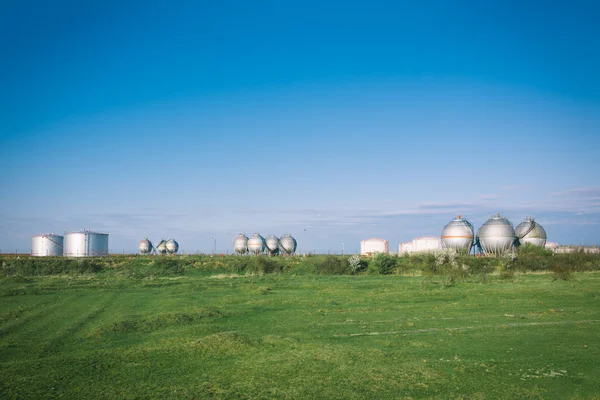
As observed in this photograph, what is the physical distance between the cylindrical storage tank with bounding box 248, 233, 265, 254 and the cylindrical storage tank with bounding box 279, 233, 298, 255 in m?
4.22

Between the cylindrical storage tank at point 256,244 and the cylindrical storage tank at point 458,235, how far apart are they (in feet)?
152

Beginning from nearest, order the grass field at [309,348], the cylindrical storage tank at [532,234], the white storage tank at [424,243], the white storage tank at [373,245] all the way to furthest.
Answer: the grass field at [309,348] < the cylindrical storage tank at [532,234] < the white storage tank at [424,243] < the white storage tank at [373,245]

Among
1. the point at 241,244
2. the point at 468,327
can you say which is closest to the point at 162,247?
the point at 241,244

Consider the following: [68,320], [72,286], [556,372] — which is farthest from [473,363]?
[72,286]

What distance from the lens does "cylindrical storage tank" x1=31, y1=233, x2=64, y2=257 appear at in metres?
94.1

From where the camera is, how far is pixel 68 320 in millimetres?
22766

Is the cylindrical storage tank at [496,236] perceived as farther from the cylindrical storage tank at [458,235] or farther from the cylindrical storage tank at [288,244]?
the cylindrical storage tank at [288,244]

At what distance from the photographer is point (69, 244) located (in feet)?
306

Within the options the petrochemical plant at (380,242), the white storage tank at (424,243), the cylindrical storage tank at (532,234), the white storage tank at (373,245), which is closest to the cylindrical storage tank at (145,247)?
the petrochemical plant at (380,242)

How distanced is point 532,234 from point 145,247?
8697cm

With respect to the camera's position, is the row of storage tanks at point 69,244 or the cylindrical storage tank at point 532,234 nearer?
the cylindrical storage tank at point 532,234

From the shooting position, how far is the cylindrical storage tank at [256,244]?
108 m

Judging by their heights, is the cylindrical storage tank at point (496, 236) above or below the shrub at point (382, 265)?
above

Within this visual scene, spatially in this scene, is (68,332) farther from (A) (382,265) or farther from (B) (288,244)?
(B) (288,244)
